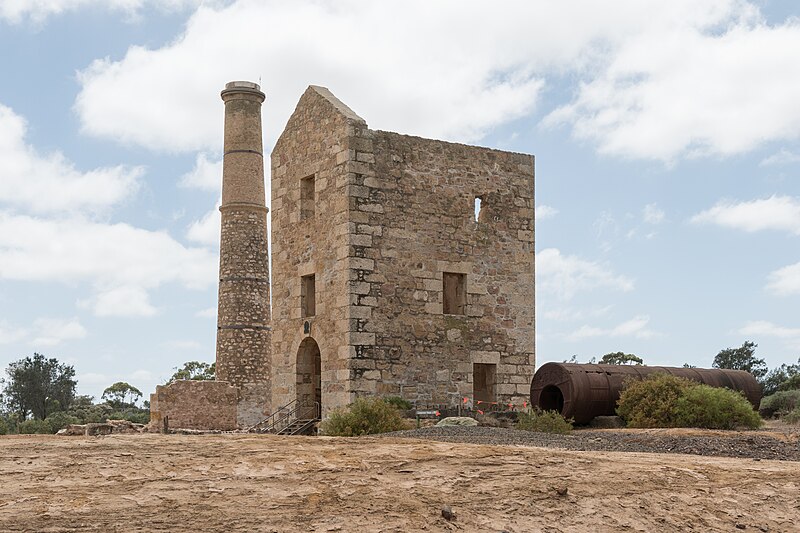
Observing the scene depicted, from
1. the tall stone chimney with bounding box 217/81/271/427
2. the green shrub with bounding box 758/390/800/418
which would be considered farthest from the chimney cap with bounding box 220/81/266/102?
the green shrub with bounding box 758/390/800/418

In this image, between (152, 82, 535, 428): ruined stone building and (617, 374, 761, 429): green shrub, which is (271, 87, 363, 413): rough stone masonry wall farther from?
(617, 374, 761, 429): green shrub

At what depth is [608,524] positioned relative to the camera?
7.69m

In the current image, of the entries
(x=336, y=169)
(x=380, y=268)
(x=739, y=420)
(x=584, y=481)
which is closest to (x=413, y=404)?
(x=380, y=268)

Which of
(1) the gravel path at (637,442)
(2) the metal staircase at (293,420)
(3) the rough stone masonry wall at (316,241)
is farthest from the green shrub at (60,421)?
(1) the gravel path at (637,442)

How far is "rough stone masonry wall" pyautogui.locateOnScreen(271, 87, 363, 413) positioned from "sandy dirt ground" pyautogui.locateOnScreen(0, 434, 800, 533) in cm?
843

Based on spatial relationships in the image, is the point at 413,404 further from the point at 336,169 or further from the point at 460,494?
the point at 460,494

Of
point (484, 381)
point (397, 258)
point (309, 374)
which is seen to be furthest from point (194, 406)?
point (397, 258)

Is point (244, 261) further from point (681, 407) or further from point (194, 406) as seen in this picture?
point (681, 407)

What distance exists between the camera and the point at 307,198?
19.5m

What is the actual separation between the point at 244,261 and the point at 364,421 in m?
18.4

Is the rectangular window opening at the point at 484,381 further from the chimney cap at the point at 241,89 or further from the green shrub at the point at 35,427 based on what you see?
the green shrub at the point at 35,427

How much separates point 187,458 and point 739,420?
12388 mm

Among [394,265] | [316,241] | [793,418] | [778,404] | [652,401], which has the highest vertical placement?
[316,241]

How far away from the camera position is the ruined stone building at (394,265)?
57.9 ft
